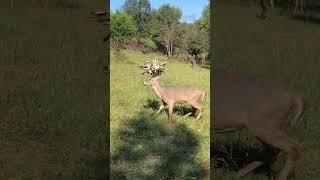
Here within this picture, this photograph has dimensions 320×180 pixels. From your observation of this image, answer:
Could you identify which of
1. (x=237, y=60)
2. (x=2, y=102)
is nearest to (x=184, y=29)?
(x=2, y=102)

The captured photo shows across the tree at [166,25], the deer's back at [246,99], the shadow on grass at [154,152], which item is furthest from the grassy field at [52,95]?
the tree at [166,25]

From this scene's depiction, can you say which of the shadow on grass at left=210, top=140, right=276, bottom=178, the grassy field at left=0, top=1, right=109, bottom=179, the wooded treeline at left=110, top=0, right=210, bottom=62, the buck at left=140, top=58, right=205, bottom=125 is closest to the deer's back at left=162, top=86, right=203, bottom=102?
the buck at left=140, top=58, right=205, bottom=125

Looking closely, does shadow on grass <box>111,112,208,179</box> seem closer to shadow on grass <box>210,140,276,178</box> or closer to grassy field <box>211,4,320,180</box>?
shadow on grass <box>210,140,276,178</box>

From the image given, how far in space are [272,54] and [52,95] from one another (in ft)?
3.99

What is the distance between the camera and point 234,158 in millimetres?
1324

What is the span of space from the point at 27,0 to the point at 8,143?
2.24ft

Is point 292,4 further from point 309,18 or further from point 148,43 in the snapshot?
point 148,43

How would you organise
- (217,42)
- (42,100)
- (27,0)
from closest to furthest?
(217,42) → (27,0) → (42,100)

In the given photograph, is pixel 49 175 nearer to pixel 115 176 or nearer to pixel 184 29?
pixel 115 176

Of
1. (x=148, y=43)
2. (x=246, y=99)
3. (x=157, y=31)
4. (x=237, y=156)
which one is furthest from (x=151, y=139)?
(x=157, y=31)

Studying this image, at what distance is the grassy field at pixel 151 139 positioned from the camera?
1.78 metres

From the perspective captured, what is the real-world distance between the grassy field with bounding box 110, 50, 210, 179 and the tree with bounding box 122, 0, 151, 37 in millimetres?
1441

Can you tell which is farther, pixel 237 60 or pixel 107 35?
pixel 107 35

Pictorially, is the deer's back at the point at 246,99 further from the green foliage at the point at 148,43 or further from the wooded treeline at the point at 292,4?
the green foliage at the point at 148,43
